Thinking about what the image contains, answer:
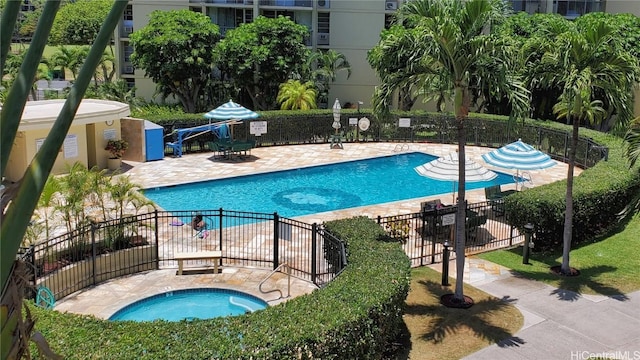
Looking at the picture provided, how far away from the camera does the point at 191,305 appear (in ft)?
42.6

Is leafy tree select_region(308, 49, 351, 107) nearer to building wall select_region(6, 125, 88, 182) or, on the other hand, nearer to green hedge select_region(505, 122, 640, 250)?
building wall select_region(6, 125, 88, 182)

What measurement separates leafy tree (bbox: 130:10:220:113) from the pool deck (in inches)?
277

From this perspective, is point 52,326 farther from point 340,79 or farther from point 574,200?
point 340,79

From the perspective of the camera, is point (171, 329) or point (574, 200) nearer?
point (171, 329)

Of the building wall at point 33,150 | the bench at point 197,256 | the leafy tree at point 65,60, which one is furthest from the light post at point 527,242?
→ the leafy tree at point 65,60

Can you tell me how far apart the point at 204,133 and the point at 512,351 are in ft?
67.6

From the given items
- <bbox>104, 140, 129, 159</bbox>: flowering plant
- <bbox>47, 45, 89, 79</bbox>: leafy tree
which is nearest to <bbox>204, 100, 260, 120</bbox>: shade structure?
<bbox>104, 140, 129, 159</bbox>: flowering plant

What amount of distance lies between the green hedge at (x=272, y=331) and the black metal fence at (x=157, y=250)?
2400 millimetres

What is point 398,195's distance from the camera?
23641 millimetres

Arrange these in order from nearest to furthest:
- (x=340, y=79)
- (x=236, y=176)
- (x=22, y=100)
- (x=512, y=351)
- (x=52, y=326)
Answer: (x=22, y=100) → (x=52, y=326) → (x=512, y=351) → (x=236, y=176) → (x=340, y=79)

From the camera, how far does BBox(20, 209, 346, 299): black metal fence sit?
12945mm

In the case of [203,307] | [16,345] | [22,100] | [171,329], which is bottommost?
[203,307]

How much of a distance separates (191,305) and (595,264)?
912 centimetres

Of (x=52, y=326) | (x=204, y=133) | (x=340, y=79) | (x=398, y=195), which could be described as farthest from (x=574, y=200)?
(x=340, y=79)
